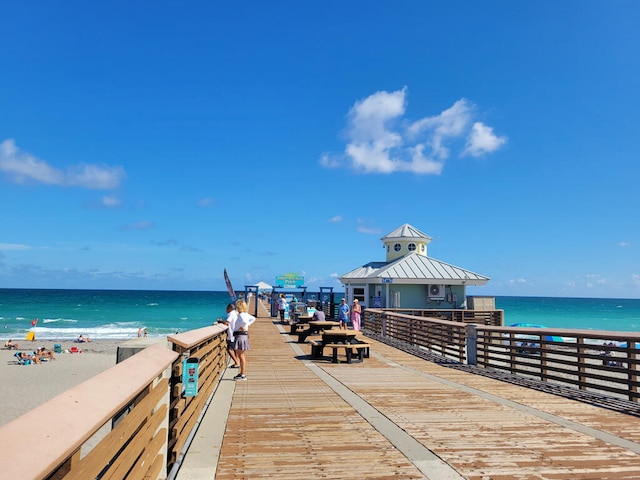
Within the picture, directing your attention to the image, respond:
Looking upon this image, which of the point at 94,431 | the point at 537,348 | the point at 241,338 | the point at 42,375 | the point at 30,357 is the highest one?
the point at 94,431

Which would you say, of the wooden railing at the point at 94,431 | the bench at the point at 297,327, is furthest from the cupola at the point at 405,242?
the wooden railing at the point at 94,431

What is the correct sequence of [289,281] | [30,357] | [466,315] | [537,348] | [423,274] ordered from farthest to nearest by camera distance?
[289,281] < [423,274] < [30,357] < [466,315] < [537,348]

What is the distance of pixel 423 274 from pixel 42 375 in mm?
20450

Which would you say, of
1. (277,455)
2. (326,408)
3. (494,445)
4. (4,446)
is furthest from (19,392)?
(4,446)

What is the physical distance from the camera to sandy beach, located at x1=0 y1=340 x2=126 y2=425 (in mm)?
16875

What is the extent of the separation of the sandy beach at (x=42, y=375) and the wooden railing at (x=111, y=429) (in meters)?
10.2

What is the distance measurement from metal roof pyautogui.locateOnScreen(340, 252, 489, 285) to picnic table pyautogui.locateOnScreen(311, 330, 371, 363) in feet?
45.1

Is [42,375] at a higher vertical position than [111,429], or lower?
lower

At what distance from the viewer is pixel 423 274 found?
88.5 ft

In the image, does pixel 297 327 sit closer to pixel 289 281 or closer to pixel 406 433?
pixel 289 281

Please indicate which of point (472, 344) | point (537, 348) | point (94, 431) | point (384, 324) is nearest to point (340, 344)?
point (472, 344)

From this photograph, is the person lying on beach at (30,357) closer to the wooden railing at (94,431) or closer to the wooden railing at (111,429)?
the wooden railing at (111,429)

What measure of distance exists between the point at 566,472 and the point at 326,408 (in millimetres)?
3306

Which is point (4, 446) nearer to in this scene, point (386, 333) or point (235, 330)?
point (235, 330)
